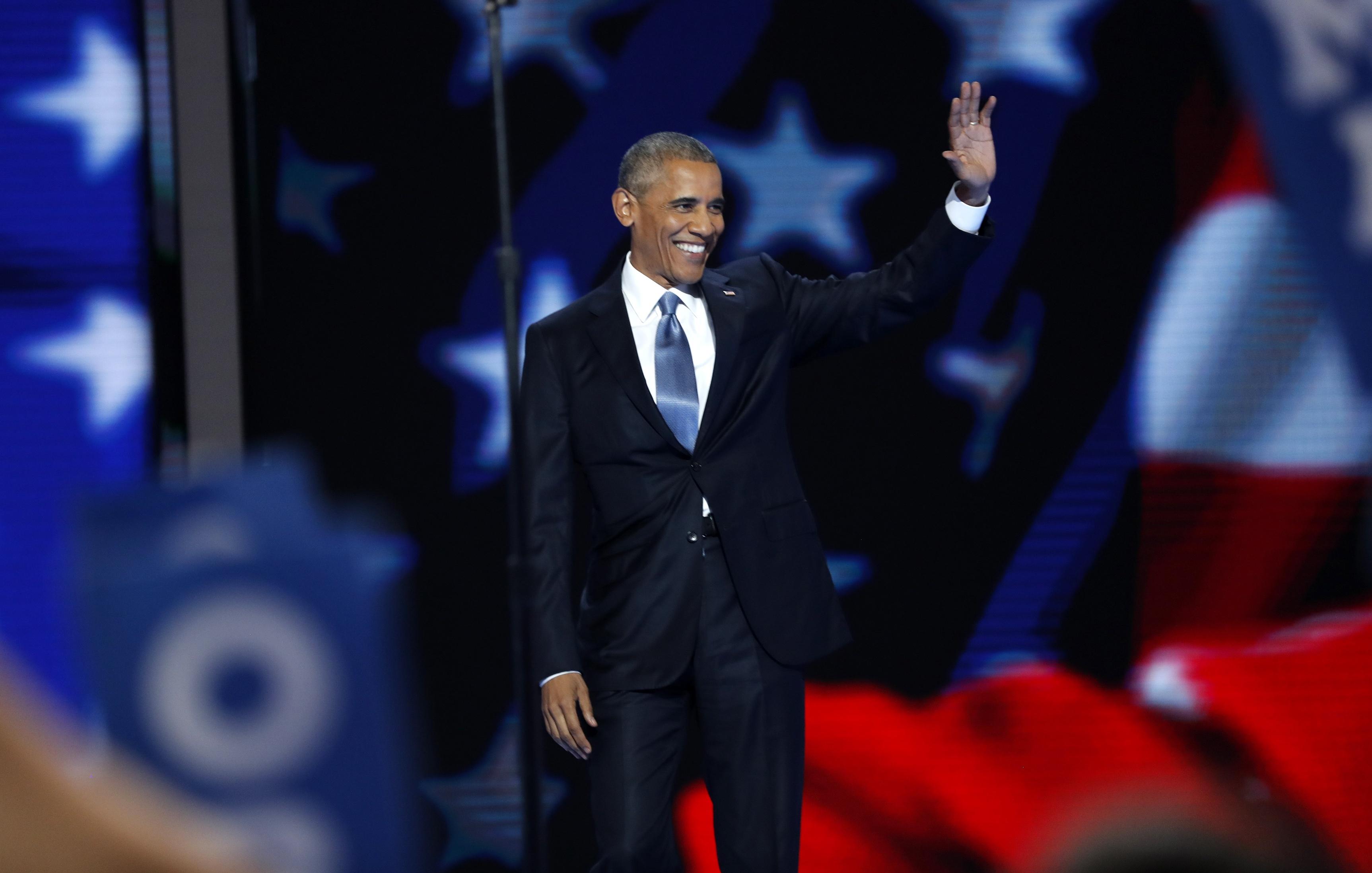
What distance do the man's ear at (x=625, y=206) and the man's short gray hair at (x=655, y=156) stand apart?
0.01m

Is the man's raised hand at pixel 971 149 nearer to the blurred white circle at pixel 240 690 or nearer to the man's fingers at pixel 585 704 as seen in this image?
the man's fingers at pixel 585 704

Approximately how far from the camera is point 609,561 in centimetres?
234

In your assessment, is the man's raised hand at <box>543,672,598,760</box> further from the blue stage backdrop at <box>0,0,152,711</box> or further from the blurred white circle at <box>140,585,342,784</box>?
the blurred white circle at <box>140,585,342,784</box>

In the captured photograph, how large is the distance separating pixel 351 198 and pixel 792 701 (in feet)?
5.15

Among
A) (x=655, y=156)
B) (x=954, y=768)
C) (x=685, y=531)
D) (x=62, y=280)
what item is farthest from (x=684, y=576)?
(x=62, y=280)

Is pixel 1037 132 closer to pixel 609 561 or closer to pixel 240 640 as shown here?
pixel 609 561

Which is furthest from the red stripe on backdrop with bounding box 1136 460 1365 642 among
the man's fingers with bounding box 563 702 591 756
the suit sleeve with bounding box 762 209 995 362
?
the man's fingers with bounding box 563 702 591 756

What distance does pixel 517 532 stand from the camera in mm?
1749

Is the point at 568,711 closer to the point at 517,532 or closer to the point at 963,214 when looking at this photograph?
the point at 517,532

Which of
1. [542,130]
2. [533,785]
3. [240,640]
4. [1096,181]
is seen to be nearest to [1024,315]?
[1096,181]

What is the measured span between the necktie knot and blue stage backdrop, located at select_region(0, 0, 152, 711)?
55.2 inches

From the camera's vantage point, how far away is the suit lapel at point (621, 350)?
2.29 metres

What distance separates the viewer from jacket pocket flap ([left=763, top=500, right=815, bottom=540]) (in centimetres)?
229

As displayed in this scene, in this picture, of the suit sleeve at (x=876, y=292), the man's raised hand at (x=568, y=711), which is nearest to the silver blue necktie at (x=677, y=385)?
the suit sleeve at (x=876, y=292)
